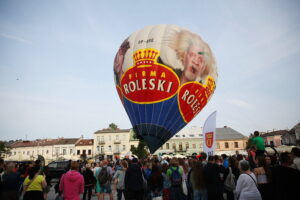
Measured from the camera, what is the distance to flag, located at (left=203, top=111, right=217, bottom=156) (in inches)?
472

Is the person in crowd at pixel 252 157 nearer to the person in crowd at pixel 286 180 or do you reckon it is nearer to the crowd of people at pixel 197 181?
the crowd of people at pixel 197 181

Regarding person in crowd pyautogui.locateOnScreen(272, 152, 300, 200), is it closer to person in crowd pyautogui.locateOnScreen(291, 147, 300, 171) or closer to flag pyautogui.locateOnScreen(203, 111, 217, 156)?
person in crowd pyautogui.locateOnScreen(291, 147, 300, 171)

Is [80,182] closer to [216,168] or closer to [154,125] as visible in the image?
[216,168]

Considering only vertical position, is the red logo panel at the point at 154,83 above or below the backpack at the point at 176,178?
above

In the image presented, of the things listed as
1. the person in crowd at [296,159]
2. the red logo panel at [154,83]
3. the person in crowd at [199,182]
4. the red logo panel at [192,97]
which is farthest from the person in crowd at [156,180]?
the red logo panel at [192,97]

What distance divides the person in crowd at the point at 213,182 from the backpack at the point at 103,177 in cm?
454

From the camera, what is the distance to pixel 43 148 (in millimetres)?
70750

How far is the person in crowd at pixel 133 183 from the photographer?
7238 mm

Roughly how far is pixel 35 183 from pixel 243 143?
62629mm

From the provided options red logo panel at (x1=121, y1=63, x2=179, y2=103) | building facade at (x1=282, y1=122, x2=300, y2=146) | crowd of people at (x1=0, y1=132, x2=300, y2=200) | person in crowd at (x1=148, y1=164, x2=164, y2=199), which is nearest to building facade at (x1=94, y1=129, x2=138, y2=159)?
building facade at (x1=282, y1=122, x2=300, y2=146)

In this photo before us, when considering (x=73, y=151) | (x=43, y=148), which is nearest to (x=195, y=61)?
(x=73, y=151)

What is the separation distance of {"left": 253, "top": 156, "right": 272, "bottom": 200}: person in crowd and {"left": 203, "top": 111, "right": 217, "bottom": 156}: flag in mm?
6431

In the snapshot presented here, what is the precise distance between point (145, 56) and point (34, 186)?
37.9 feet

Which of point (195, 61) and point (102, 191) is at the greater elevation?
point (195, 61)
